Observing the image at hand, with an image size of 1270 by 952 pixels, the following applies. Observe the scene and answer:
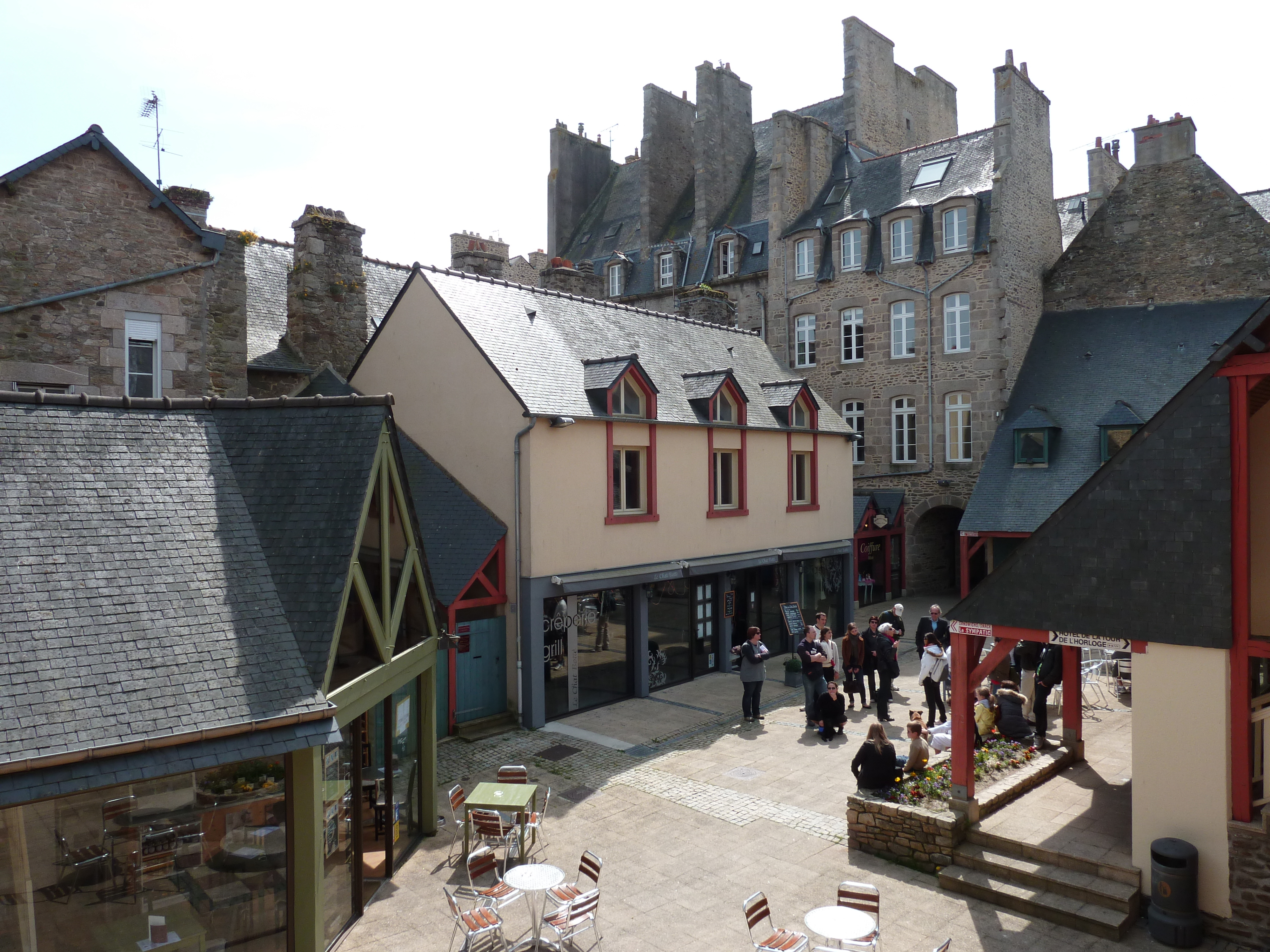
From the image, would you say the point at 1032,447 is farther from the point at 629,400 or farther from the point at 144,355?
the point at 144,355

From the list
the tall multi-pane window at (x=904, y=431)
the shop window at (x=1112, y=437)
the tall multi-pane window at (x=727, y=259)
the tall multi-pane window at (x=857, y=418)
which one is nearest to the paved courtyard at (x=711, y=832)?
the shop window at (x=1112, y=437)

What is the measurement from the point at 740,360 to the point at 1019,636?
44.5 feet

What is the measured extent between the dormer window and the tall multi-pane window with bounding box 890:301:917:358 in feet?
45.5

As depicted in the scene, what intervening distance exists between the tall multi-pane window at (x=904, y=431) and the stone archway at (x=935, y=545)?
1583 millimetres

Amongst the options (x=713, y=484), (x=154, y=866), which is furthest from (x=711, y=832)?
(x=713, y=484)

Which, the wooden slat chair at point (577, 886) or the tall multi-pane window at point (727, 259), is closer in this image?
the wooden slat chair at point (577, 886)

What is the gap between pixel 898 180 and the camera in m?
29.2

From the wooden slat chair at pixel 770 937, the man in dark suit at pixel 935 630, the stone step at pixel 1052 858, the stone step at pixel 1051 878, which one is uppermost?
the man in dark suit at pixel 935 630

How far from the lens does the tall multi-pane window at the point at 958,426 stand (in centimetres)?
2652

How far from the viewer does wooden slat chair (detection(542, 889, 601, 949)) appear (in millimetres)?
7375

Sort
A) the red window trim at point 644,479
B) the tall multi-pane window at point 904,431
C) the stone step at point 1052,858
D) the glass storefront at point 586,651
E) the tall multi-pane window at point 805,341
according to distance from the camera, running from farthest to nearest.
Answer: the tall multi-pane window at point 805,341, the tall multi-pane window at point 904,431, the red window trim at point 644,479, the glass storefront at point 586,651, the stone step at point 1052,858

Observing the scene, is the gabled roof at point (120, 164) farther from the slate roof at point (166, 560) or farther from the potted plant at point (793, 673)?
the potted plant at point (793, 673)

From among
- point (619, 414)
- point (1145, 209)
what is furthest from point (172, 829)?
point (1145, 209)

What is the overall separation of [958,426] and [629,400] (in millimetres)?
14120
